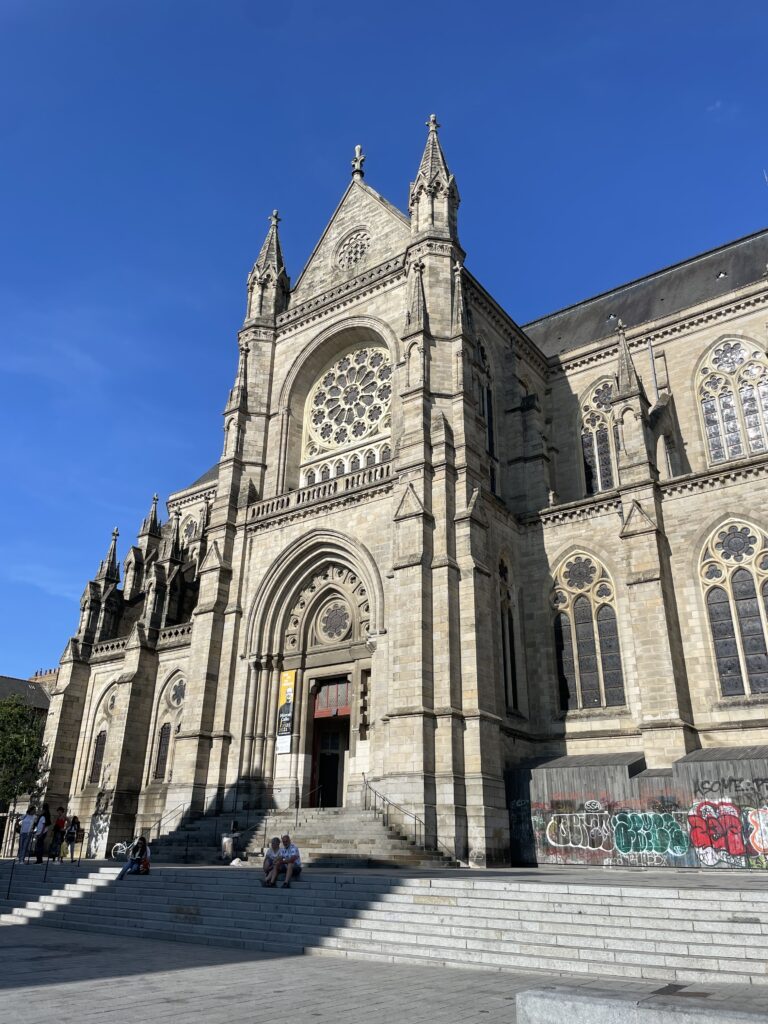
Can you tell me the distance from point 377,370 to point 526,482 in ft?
23.3

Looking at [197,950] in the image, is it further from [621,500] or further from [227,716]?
[621,500]

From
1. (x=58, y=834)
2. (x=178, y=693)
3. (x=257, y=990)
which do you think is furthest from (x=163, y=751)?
(x=257, y=990)

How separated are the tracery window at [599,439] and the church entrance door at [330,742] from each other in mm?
12679

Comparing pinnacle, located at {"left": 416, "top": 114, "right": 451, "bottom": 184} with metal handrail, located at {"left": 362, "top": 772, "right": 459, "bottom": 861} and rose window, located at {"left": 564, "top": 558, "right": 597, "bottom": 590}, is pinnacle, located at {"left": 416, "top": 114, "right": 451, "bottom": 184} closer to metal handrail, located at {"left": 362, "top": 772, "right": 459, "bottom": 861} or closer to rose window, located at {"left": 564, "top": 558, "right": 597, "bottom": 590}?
rose window, located at {"left": 564, "top": 558, "right": 597, "bottom": 590}

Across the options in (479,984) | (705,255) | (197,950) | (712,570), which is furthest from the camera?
(705,255)

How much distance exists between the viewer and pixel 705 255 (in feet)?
115

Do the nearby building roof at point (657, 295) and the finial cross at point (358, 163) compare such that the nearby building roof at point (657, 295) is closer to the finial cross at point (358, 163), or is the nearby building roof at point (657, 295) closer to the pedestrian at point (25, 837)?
the finial cross at point (358, 163)

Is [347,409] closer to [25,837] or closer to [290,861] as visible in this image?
[25,837]

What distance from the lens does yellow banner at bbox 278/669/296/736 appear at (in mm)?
23906

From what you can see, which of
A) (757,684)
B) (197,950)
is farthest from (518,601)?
(197,950)

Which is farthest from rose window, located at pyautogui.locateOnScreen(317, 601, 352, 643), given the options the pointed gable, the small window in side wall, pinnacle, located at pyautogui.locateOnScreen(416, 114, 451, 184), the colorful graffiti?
pinnacle, located at pyautogui.locateOnScreen(416, 114, 451, 184)

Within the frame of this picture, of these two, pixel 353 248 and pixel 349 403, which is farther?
pixel 353 248

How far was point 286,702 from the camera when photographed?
2431cm

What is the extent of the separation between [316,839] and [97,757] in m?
17.4
